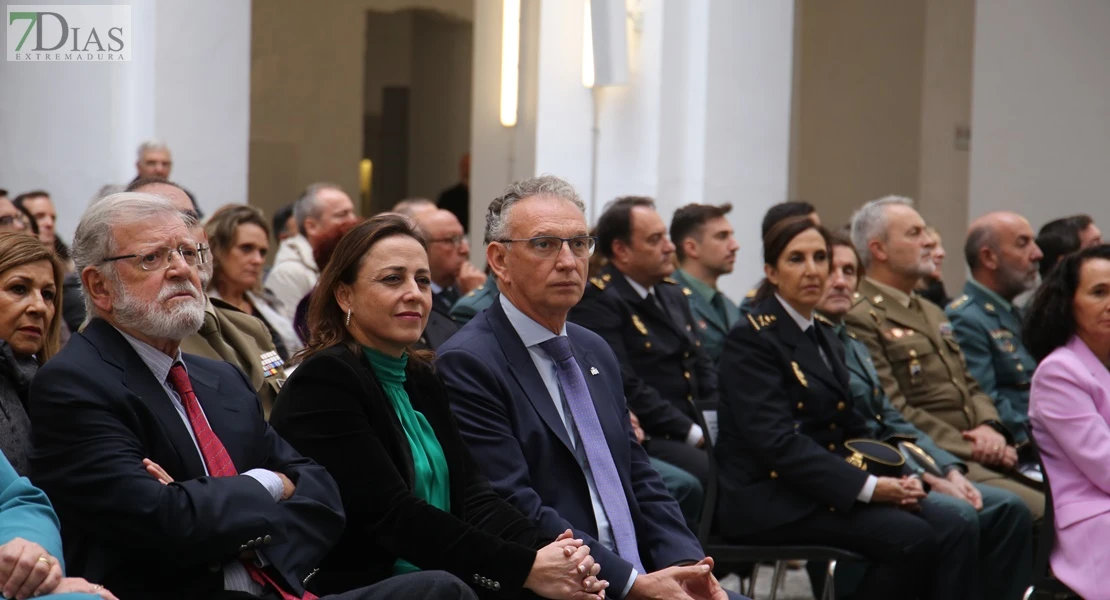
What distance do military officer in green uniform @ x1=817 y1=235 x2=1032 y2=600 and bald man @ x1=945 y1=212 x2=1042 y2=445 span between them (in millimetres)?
868

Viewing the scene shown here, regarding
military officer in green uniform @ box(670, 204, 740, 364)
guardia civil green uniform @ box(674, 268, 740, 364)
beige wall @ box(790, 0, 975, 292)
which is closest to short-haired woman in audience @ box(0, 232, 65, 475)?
guardia civil green uniform @ box(674, 268, 740, 364)

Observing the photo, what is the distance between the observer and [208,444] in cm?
306

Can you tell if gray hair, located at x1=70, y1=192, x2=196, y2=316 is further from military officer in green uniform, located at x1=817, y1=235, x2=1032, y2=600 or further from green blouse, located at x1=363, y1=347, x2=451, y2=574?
military officer in green uniform, located at x1=817, y1=235, x2=1032, y2=600

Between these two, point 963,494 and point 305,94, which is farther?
point 305,94

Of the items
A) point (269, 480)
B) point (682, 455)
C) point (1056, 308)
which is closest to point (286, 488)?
point (269, 480)

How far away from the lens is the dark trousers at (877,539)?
4.70 m

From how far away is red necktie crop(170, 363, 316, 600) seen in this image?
9.91 ft

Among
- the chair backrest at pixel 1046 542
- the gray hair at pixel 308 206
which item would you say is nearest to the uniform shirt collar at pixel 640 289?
the gray hair at pixel 308 206

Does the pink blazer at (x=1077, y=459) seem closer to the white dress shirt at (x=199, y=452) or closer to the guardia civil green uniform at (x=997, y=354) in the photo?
the guardia civil green uniform at (x=997, y=354)

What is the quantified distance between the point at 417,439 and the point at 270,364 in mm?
1035

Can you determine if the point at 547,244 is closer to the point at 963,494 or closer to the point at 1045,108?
the point at 963,494

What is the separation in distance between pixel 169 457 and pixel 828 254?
2.97 m

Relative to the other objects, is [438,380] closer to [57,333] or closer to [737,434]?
[57,333]

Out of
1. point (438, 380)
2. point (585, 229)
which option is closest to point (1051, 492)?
point (585, 229)
